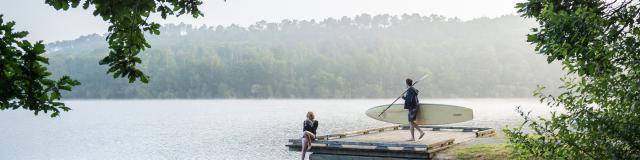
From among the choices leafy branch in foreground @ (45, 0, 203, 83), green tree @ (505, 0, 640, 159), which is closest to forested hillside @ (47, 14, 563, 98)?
green tree @ (505, 0, 640, 159)

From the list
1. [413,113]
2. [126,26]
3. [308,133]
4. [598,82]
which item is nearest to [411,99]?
[413,113]

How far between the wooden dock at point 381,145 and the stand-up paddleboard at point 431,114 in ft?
1.38

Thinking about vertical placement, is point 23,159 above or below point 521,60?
below

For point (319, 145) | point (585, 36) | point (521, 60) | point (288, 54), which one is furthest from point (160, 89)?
point (585, 36)

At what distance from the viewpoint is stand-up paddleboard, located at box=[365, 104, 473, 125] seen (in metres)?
16.6

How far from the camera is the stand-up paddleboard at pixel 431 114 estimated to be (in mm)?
16598

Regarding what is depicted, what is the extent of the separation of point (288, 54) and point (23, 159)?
122 metres

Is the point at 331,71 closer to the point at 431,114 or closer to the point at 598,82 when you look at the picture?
the point at 431,114

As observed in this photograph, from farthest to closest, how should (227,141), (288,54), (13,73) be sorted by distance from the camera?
1. (288,54)
2. (227,141)
3. (13,73)

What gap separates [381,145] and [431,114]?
2.48 metres

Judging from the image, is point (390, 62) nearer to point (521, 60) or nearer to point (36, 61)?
point (521, 60)

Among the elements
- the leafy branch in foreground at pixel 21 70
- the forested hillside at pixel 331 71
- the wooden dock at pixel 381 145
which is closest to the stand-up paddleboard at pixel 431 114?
the wooden dock at pixel 381 145

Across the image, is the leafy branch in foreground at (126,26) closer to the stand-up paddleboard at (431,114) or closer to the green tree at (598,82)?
the green tree at (598,82)

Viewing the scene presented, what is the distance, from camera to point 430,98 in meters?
126
